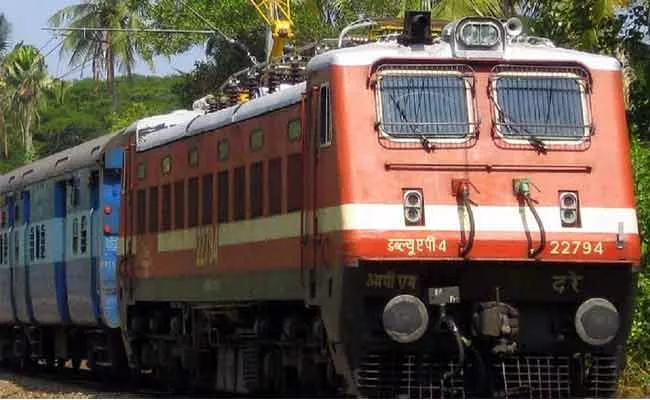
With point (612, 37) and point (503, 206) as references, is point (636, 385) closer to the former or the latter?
point (503, 206)

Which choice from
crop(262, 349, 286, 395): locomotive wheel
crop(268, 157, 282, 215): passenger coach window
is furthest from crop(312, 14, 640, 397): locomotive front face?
crop(262, 349, 286, 395): locomotive wheel

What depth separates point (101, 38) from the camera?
6022cm

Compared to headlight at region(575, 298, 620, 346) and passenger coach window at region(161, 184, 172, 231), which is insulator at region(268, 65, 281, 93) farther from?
headlight at region(575, 298, 620, 346)

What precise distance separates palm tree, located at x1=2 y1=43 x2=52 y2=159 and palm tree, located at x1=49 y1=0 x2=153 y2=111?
1293cm

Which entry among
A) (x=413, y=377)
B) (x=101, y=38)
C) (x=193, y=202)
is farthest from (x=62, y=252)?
(x=101, y=38)

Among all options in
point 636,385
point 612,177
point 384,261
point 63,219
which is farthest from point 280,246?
point 63,219

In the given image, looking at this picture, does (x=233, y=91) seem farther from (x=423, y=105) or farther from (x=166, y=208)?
(x=423, y=105)

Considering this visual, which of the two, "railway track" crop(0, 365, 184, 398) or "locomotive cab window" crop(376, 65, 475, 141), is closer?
"locomotive cab window" crop(376, 65, 475, 141)

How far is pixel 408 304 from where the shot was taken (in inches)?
550

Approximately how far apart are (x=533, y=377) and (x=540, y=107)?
2278 millimetres

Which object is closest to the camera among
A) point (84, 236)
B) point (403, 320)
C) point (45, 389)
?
point (403, 320)

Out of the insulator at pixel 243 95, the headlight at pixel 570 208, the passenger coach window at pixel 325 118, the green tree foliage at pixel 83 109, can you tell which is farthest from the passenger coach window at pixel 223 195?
the green tree foliage at pixel 83 109

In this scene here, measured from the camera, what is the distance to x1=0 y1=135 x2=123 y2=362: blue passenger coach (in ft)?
74.4

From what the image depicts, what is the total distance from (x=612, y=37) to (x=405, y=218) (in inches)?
452
